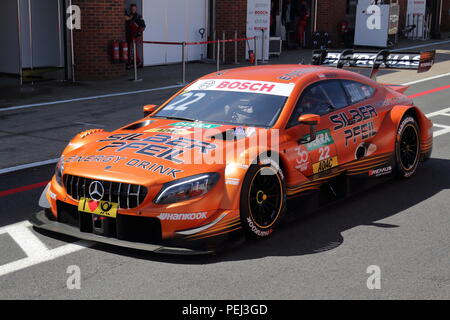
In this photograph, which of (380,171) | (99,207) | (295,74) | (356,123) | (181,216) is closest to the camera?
(181,216)

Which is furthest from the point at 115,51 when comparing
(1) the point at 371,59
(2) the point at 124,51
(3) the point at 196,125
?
(3) the point at 196,125

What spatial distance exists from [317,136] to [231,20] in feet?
55.3

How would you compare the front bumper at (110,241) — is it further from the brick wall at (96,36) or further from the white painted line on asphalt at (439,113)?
the brick wall at (96,36)

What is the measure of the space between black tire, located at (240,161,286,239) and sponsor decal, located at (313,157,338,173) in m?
0.61

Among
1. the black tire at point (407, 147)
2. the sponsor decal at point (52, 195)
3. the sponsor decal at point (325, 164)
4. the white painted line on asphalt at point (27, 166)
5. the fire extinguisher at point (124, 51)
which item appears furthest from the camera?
the fire extinguisher at point (124, 51)

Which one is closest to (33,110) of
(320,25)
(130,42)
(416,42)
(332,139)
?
(130,42)

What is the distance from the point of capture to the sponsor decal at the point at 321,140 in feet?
22.4

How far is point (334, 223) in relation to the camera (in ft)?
22.3

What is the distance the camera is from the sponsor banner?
7.09 meters

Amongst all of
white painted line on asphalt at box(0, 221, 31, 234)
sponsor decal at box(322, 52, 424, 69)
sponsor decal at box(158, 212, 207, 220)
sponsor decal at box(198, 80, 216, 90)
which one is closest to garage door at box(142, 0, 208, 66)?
sponsor decal at box(322, 52, 424, 69)

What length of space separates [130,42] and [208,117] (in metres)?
14.0

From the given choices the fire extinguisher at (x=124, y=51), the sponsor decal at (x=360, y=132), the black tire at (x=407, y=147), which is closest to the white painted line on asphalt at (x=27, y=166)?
the sponsor decal at (x=360, y=132)

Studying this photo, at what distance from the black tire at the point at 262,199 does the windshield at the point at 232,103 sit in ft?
2.10

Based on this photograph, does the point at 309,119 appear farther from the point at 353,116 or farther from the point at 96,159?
the point at 96,159
